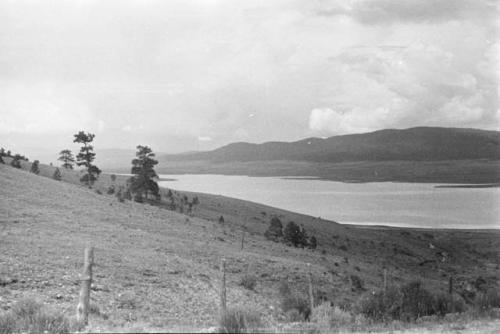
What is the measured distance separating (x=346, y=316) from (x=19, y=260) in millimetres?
11791

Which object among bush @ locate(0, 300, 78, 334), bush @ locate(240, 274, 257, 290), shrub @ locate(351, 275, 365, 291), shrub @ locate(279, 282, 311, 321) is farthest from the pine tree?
bush @ locate(0, 300, 78, 334)

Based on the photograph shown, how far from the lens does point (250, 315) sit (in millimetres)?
9977

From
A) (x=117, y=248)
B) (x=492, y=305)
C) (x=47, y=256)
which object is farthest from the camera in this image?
(x=117, y=248)

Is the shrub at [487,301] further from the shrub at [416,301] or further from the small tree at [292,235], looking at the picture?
the small tree at [292,235]

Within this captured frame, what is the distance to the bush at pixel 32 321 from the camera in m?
9.62

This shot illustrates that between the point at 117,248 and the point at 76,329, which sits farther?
the point at 117,248

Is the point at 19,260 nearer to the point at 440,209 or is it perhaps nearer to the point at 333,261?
the point at 333,261

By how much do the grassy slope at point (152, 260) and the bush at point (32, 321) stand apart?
910mm

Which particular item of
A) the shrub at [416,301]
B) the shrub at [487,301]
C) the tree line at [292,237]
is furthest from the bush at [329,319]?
the tree line at [292,237]

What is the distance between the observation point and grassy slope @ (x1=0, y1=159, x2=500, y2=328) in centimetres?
1470

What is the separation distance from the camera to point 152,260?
2088 cm

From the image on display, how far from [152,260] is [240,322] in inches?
476

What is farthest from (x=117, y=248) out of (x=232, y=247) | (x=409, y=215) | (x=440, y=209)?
(x=440, y=209)

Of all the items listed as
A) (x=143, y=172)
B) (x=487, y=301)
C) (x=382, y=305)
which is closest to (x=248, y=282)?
(x=382, y=305)
